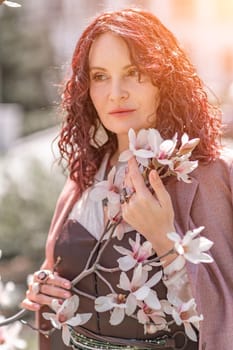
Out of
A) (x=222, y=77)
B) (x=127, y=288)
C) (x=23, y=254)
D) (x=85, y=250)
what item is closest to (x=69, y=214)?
(x=85, y=250)

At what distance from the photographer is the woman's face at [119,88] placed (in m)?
1.99

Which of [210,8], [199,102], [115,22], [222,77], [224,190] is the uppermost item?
[115,22]

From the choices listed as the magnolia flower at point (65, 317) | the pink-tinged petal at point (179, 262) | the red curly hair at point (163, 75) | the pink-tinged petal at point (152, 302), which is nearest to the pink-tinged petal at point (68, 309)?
the magnolia flower at point (65, 317)

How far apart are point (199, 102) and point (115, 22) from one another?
0.25 meters

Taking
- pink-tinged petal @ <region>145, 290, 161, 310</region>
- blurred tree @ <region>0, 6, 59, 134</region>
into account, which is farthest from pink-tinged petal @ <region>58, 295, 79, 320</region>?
blurred tree @ <region>0, 6, 59, 134</region>

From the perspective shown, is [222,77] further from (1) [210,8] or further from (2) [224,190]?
(2) [224,190]

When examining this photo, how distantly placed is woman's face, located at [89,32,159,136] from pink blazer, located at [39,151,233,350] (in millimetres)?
160

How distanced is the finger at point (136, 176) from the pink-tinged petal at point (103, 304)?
0.73ft

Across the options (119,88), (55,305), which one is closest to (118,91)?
(119,88)

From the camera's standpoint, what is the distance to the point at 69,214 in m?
2.23

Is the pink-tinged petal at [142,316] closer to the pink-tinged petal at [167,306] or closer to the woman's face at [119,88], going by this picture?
the pink-tinged petal at [167,306]

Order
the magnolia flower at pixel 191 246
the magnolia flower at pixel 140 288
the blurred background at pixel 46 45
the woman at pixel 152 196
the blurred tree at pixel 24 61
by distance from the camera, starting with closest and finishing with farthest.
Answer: the magnolia flower at pixel 191 246, the magnolia flower at pixel 140 288, the woman at pixel 152 196, the blurred background at pixel 46 45, the blurred tree at pixel 24 61

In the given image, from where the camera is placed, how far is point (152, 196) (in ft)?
5.98

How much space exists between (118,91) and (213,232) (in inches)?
13.9
